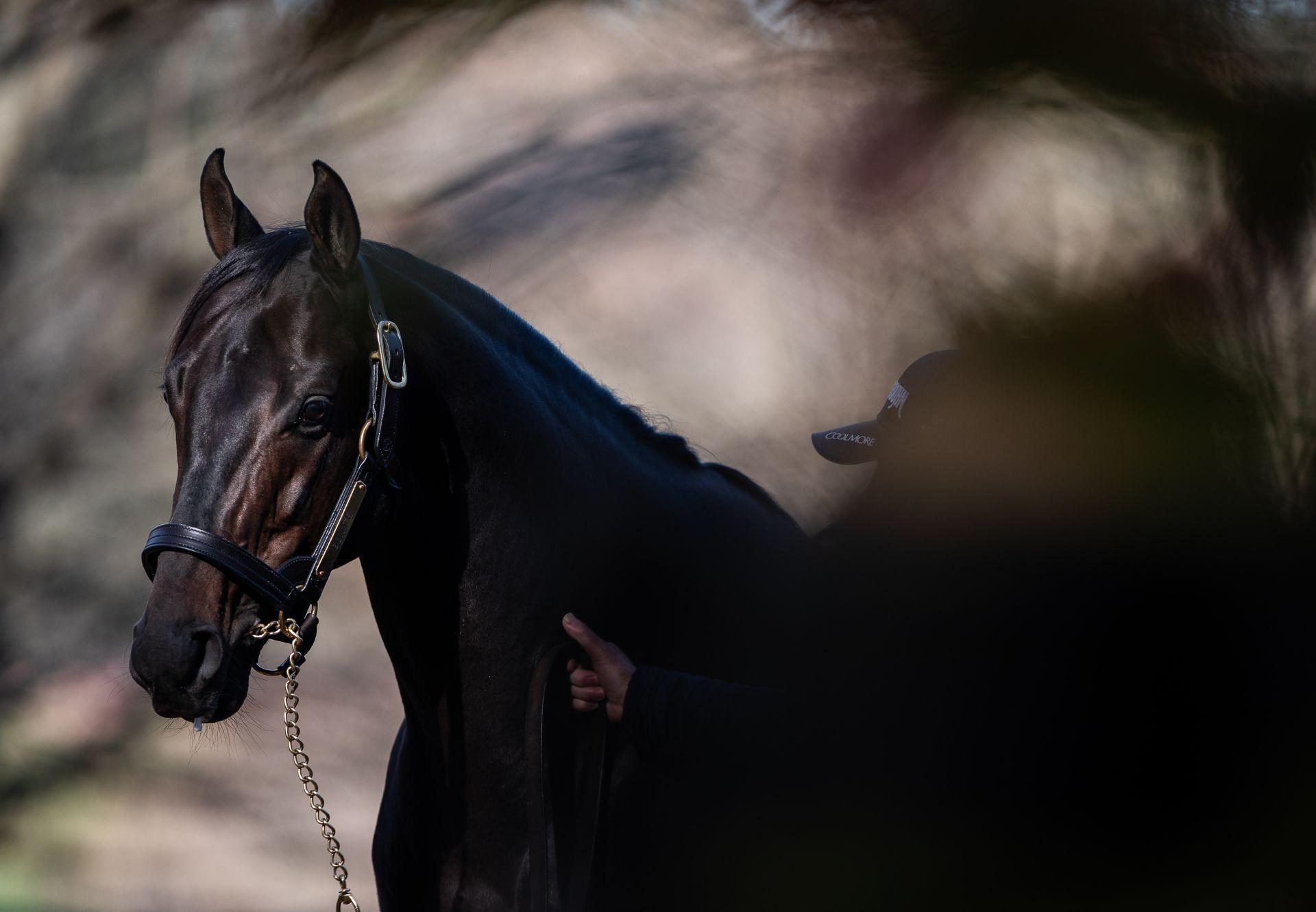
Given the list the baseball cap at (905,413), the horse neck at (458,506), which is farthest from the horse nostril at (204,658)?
the baseball cap at (905,413)

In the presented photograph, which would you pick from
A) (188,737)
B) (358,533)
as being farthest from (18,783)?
(358,533)

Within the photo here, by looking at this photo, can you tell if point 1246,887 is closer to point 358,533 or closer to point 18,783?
point 358,533

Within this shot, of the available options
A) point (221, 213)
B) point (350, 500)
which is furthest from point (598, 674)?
point (221, 213)

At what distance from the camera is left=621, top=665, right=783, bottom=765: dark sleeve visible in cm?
137

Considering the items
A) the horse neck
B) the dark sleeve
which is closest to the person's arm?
the dark sleeve

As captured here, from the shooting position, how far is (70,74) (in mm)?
4008

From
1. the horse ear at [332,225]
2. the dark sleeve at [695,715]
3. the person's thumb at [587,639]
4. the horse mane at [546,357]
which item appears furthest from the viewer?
the horse mane at [546,357]

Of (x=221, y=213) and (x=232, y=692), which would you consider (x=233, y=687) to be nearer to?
(x=232, y=692)

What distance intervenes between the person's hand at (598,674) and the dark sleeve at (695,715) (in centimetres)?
3

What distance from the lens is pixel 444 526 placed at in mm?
1604

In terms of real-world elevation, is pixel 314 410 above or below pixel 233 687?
above

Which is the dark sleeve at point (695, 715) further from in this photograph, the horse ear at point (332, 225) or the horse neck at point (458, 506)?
the horse ear at point (332, 225)

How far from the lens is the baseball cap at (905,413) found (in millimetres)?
654

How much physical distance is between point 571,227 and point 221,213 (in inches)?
75.7
